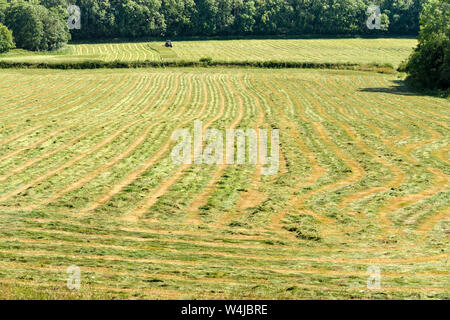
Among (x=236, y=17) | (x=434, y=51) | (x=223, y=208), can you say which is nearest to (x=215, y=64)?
(x=434, y=51)

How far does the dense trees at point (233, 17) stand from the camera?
132750 millimetres

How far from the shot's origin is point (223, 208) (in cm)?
1820

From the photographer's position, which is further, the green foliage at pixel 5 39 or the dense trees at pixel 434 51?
the green foliage at pixel 5 39

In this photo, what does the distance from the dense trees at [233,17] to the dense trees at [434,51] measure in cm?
7338

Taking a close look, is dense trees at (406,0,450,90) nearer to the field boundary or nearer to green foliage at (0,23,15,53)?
the field boundary

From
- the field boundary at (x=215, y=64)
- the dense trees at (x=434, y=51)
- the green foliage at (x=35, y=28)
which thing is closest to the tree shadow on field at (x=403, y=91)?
the dense trees at (x=434, y=51)

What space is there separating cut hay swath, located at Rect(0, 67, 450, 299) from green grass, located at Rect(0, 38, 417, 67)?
51842 mm

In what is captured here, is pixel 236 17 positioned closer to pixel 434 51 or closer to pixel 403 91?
pixel 434 51

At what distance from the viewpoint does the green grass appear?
9056 centimetres

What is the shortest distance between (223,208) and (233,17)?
425ft

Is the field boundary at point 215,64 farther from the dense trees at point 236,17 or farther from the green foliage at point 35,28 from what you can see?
the dense trees at point 236,17

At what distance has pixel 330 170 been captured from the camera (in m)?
23.7
